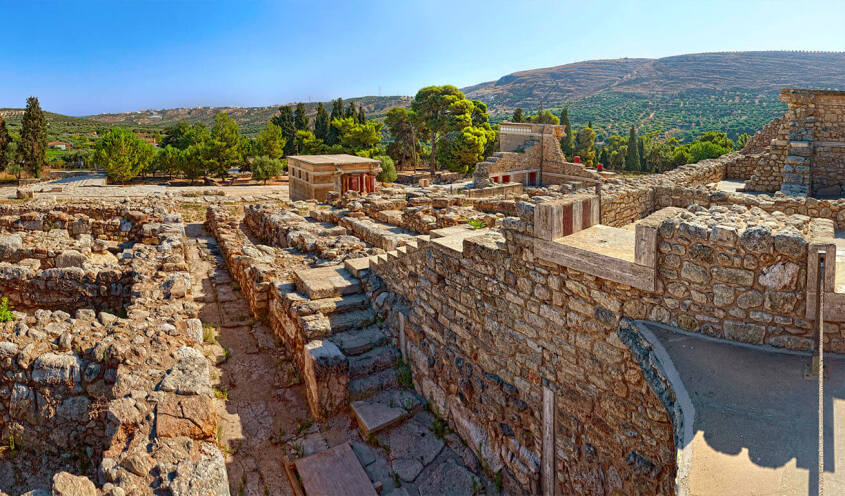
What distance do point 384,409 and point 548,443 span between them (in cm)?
225

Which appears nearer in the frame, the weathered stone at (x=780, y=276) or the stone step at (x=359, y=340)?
the weathered stone at (x=780, y=276)

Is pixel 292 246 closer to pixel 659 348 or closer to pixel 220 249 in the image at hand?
pixel 220 249

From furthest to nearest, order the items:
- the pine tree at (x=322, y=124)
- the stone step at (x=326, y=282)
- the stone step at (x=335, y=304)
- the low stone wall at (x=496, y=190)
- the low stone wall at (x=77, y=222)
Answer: the pine tree at (x=322, y=124), the low stone wall at (x=496, y=190), the low stone wall at (x=77, y=222), the stone step at (x=326, y=282), the stone step at (x=335, y=304)

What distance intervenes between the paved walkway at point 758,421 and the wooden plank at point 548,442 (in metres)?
1.79

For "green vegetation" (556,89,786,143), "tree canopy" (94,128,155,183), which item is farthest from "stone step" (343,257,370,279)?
"green vegetation" (556,89,786,143)

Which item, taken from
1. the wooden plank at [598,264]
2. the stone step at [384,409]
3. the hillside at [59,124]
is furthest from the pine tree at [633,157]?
the hillside at [59,124]

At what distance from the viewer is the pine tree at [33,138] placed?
1345 inches

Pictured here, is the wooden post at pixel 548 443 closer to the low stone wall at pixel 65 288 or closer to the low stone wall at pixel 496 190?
the low stone wall at pixel 65 288

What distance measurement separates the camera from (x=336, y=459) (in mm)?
5965

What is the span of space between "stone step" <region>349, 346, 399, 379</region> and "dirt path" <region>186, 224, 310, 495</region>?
2.76 feet

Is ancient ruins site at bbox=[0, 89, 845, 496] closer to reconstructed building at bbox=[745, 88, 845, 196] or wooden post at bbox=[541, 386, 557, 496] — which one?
wooden post at bbox=[541, 386, 557, 496]

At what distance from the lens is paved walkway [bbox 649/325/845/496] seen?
2.78 meters

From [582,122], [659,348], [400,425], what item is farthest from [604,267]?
[582,122]

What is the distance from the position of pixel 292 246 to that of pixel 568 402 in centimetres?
858
